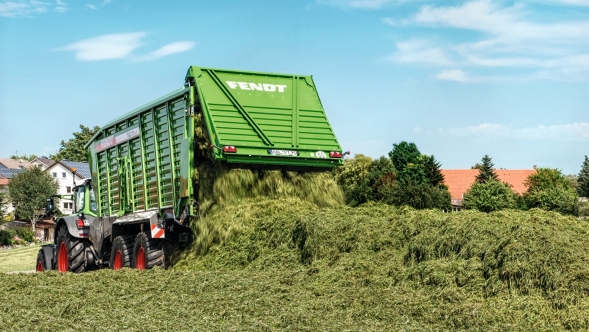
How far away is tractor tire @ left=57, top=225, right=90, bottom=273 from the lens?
17469 mm

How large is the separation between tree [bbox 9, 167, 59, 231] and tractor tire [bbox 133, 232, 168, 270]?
73.0m

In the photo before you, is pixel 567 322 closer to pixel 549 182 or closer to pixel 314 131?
pixel 314 131

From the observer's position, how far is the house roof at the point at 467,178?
329 feet

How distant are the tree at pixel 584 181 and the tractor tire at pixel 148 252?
90.4 m

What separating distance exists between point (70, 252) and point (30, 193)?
235 feet

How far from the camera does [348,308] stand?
882 cm

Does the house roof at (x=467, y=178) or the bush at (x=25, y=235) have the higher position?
the house roof at (x=467, y=178)

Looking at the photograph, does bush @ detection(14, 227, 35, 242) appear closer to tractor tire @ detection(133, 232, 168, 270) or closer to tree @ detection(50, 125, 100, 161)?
tree @ detection(50, 125, 100, 161)

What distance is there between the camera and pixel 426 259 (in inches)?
387

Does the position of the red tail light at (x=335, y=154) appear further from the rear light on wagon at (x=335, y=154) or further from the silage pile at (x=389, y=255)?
the silage pile at (x=389, y=255)

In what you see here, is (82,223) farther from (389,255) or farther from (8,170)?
(8,170)

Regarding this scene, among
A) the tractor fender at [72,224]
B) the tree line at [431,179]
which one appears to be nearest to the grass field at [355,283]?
the tractor fender at [72,224]

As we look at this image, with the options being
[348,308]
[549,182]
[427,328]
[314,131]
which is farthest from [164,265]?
[549,182]

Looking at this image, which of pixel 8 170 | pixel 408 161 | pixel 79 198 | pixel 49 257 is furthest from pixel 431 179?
pixel 8 170
